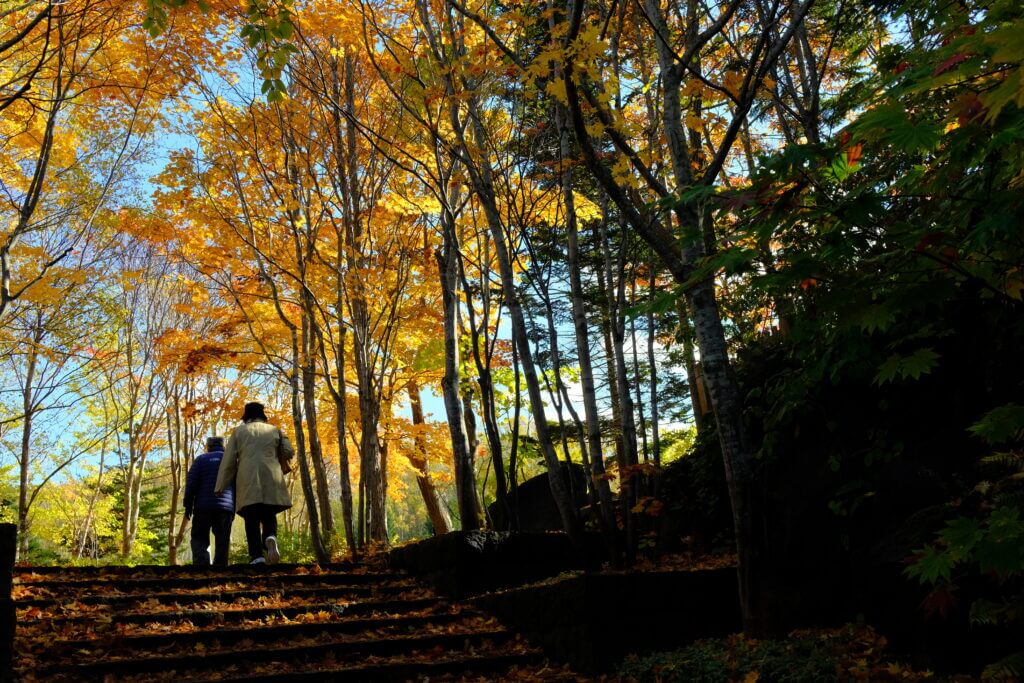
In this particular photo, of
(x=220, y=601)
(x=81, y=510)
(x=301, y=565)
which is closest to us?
(x=220, y=601)

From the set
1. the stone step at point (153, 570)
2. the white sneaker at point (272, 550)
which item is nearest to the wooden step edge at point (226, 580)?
the stone step at point (153, 570)

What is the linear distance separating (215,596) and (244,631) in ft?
2.94

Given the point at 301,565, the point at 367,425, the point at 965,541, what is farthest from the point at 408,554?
the point at 965,541

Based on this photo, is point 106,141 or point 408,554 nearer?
point 408,554

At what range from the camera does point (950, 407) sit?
4703mm

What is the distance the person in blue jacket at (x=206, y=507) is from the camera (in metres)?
8.05

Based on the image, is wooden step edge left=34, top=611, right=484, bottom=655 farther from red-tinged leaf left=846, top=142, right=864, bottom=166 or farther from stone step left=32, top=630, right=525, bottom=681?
red-tinged leaf left=846, top=142, right=864, bottom=166

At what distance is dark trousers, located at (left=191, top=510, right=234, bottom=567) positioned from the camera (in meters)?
8.07

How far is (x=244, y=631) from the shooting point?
502 cm

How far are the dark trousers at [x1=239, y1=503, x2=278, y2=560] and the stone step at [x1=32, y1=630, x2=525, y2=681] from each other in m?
3.02

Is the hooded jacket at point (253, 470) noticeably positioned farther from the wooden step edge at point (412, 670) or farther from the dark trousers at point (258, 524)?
the wooden step edge at point (412, 670)

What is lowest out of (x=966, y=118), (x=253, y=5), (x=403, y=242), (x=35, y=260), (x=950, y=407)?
(x=950, y=407)

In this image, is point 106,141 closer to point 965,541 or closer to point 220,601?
point 220,601

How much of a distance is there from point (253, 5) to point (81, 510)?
60.5 feet
